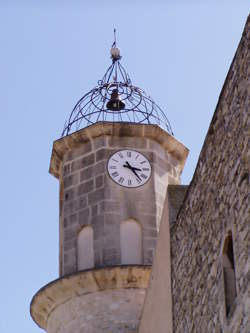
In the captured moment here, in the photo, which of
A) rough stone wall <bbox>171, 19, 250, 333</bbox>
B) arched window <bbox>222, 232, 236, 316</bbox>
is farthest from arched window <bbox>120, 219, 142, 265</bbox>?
arched window <bbox>222, 232, 236, 316</bbox>

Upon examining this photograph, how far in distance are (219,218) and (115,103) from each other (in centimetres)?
1082

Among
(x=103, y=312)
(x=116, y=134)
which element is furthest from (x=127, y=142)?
(x=103, y=312)

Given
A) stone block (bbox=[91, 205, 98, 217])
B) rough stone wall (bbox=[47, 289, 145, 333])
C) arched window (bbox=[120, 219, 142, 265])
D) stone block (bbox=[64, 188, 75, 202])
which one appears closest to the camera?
rough stone wall (bbox=[47, 289, 145, 333])

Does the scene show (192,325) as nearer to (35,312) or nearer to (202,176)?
(202,176)

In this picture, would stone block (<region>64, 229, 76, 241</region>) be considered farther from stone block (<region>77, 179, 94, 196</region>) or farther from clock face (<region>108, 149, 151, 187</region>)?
clock face (<region>108, 149, 151, 187</region>)

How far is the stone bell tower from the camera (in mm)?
18125

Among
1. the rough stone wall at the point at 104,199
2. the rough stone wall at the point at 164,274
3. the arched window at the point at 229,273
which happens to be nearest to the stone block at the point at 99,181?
the rough stone wall at the point at 104,199

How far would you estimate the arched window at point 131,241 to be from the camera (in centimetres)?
1873

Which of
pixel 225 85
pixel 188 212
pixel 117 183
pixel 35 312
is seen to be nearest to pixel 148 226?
pixel 117 183

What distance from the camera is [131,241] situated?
18875mm

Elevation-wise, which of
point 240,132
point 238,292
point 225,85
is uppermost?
point 225,85

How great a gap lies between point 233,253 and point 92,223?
384 inches

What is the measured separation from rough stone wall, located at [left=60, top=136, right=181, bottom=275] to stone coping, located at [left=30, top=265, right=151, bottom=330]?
39 centimetres

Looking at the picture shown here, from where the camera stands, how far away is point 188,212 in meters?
11.5
